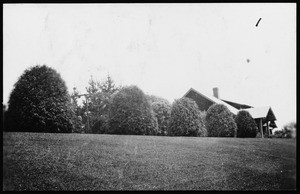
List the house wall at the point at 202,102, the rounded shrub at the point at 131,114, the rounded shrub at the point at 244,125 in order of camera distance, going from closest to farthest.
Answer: the rounded shrub at the point at 131,114
the rounded shrub at the point at 244,125
the house wall at the point at 202,102

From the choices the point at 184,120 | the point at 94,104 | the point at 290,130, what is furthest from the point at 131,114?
the point at 94,104

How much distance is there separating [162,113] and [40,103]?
13.5 metres

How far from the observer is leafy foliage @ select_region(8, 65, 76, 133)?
11469 millimetres

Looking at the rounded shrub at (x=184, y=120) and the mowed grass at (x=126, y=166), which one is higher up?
the rounded shrub at (x=184, y=120)

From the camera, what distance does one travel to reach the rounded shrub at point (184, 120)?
17.7 m

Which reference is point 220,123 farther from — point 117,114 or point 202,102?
point 202,102

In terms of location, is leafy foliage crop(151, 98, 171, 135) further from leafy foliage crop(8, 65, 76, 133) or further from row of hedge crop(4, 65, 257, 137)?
leafy foliage crop(8, 65, 76, 133)

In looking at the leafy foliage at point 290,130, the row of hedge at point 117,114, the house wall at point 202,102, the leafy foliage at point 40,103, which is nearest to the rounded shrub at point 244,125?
the row of hedge at point 117,114

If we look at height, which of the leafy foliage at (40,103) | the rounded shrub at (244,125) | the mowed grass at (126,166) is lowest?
the mowed grass at (126,166)

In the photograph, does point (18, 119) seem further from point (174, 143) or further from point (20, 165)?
point (174, 143)

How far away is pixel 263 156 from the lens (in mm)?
13820

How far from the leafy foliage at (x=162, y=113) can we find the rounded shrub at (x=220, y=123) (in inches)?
161

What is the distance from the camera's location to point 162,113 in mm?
23844

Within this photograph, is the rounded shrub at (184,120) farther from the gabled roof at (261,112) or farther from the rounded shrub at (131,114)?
the gabled roof at (261,112)
